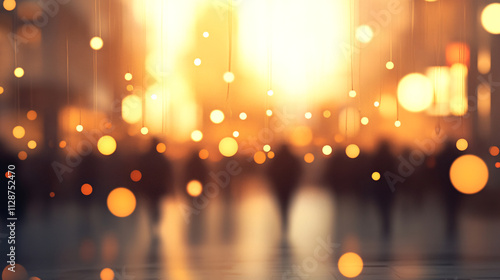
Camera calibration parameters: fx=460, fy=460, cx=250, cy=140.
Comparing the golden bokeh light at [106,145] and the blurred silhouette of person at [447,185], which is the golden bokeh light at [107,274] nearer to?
the golden bokeh light at [106,145]

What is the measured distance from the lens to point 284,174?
203cm

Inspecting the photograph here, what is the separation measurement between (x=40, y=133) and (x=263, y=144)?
3.15 feet

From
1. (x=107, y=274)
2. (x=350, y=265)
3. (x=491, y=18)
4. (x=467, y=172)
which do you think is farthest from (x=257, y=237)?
(x=491, y=18)

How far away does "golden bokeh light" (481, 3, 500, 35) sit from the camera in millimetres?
2031

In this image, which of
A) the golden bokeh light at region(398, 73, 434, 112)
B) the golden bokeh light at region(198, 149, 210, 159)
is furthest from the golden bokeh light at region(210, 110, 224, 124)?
the golden bokeh light at region(398, 73, 434, 112)

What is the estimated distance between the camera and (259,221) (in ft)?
6.57

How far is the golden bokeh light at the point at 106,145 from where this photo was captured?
6.52ft

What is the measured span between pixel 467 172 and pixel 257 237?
0.97 meters

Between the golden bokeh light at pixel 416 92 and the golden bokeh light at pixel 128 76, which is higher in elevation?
the golden bokeh light at pixel 128 76

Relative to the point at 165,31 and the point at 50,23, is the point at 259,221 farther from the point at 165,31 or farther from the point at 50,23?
the point at 50,23

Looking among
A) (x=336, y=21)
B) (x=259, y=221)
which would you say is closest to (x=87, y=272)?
(x=259, y=221)

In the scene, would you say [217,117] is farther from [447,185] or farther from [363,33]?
[447,185]

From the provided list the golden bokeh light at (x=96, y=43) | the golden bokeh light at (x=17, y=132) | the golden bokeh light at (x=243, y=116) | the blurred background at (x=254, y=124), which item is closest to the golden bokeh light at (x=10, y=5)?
the blurred background at (x=254, y=124)

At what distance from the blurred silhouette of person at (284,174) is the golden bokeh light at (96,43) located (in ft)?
2.94
